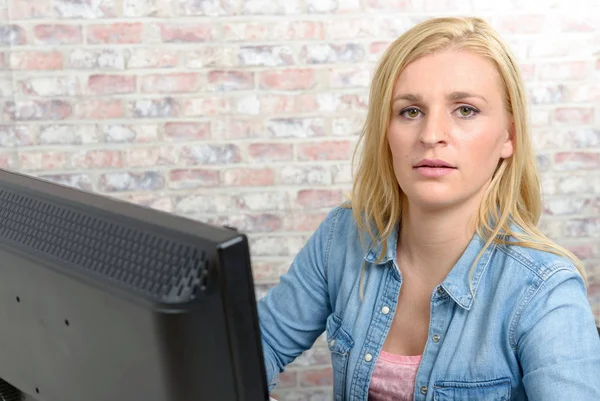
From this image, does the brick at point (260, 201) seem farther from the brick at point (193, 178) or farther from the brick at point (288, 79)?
the brick at point (288, 79)

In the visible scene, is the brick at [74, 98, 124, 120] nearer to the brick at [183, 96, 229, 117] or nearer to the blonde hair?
the brick at [183, 96, 229, 117]

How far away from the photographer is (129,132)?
2.64 meters

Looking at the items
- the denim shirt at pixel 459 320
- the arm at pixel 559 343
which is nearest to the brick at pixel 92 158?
the denim shirt at pixel 459 320

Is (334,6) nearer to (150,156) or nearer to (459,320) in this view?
(150,156)

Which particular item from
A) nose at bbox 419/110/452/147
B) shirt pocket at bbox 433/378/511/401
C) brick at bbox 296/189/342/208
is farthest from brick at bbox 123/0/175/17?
shirt pocket at bbox 433/378/511/401

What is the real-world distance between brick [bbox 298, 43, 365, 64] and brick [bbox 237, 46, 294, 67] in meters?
0.04

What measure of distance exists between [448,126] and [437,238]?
0.21 meters

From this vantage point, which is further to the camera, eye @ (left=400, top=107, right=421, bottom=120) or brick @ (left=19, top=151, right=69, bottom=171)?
brick @ (left=19, top=151, right=69, bottom=171)

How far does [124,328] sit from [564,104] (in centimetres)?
230

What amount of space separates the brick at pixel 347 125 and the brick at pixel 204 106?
0.36 meters

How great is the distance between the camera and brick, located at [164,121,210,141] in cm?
265

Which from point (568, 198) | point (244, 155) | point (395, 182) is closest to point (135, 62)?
point (244, 155)

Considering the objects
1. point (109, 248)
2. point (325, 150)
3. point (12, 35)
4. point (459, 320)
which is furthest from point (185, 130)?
point (109, 248)

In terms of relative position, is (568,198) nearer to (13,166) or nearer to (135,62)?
(135,62)
